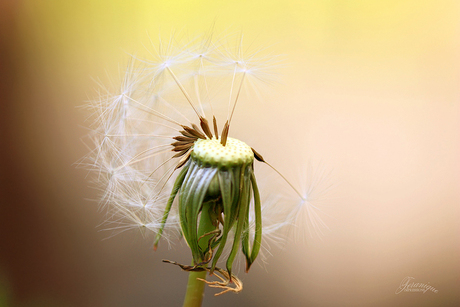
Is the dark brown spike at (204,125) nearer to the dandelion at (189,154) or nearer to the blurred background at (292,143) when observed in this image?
the dandelion at (189,154)

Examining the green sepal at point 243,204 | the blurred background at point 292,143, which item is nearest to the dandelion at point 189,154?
the green sepal at point 243,204

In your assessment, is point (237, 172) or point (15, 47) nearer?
point (237, 172)

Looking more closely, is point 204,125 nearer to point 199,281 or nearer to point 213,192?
point 213,192

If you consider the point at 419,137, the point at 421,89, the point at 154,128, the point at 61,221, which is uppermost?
the point at 421,89

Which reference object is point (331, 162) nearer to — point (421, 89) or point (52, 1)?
point (421, 89)

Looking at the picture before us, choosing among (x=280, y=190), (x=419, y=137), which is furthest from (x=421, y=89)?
(x=280, y=190)

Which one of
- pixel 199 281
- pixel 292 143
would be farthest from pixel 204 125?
pixel 292 143

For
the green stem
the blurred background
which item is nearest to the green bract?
the green stem
